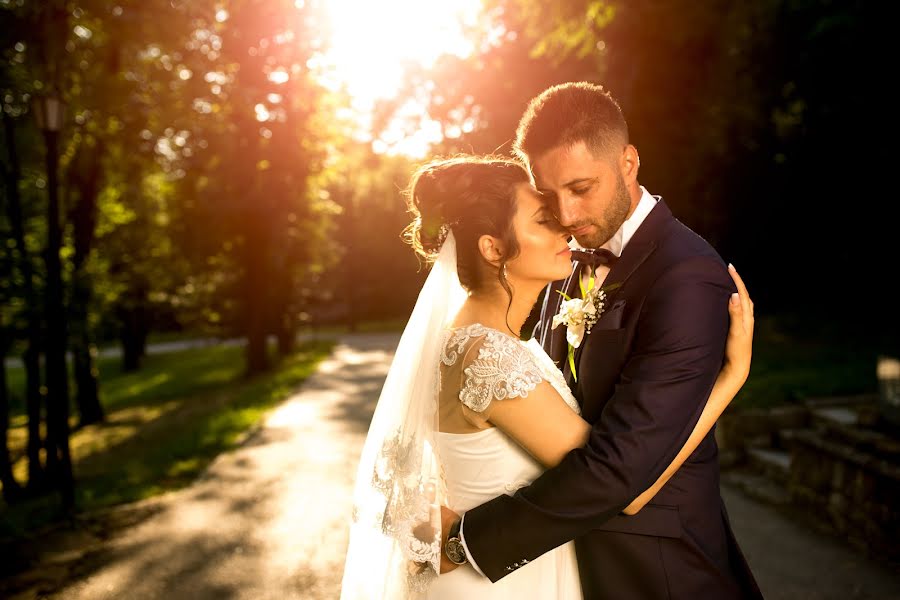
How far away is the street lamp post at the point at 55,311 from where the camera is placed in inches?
332

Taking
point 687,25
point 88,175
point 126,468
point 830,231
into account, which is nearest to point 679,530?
point 687,25

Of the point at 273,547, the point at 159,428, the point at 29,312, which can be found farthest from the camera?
the point at 159,428

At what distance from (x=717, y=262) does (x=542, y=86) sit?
9.38m

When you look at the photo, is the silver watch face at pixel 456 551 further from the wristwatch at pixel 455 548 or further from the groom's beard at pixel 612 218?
the groom's beard at pixel 612 218

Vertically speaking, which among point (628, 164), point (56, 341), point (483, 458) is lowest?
point (56, 341)

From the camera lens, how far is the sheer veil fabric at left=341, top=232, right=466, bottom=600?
2725 millimetres

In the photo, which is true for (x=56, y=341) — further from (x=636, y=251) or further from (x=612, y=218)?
(x=636, y=251)

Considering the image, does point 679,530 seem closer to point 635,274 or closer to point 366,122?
point 635,274

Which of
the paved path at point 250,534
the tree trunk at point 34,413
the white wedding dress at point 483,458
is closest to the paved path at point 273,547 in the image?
the paved path at point 250,534

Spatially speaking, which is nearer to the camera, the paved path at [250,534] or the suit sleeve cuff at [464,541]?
the suit sleeve cuff at [464,541]

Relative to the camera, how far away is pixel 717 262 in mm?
2539

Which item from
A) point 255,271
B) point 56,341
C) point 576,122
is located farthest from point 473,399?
point 255,271

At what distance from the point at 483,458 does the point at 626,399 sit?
67cm

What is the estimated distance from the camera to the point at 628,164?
2.96 meters
